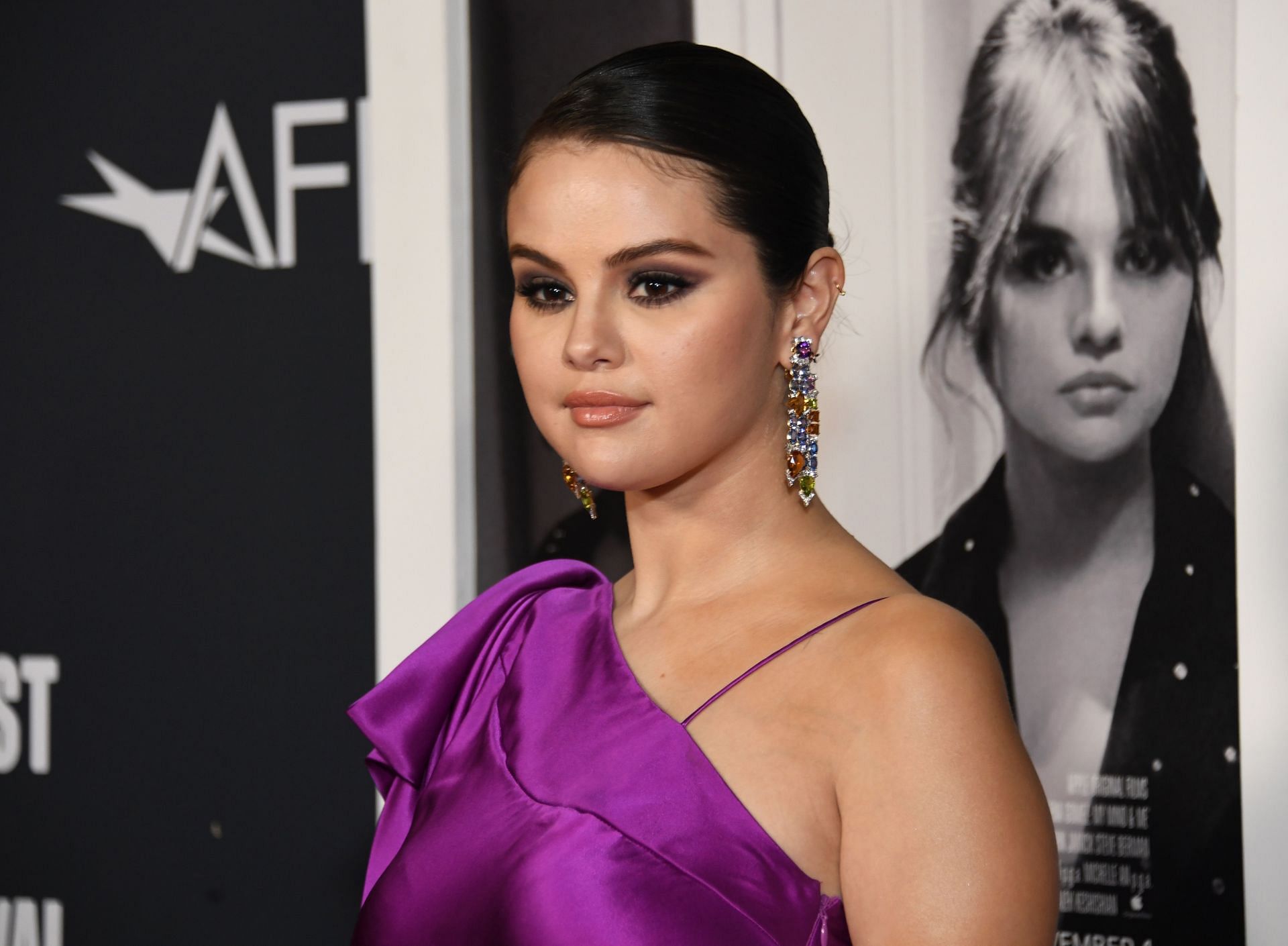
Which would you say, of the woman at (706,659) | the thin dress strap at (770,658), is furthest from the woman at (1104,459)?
the thin dress strap at (770,658)

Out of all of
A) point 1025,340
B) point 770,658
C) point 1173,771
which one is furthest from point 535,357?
point 1173,771

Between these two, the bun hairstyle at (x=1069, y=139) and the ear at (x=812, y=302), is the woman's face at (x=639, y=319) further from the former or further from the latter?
the bun hairstyle at (x=1069, y=139)

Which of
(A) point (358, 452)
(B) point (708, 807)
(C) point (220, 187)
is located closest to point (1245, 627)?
(B) point (708, 807)

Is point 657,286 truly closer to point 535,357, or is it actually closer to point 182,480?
point 535,357

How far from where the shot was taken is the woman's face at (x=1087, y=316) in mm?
1624

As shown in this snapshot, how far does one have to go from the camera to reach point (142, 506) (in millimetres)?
2113

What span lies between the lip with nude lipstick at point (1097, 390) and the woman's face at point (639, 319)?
0.70 meters

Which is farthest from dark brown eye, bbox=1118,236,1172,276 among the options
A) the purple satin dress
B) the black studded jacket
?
the purple satin dress

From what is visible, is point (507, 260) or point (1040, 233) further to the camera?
point (507, 260)

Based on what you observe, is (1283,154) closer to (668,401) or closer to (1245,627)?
(1245,627)

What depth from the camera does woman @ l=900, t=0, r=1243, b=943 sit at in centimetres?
161

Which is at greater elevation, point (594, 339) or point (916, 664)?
point (594, 339)

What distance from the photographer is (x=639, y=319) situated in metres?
1.05

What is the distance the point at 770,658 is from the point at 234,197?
1.35m
